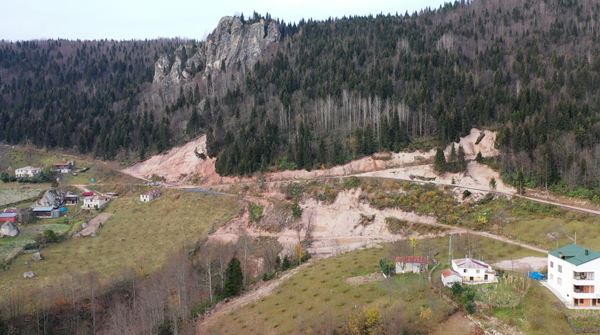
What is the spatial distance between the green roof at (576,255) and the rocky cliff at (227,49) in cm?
9927

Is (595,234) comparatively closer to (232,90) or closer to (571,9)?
(232,90)

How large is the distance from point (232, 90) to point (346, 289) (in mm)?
77344

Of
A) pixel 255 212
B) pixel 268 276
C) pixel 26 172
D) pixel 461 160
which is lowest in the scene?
pixel 268 276

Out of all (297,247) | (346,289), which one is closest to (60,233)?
(297,247)

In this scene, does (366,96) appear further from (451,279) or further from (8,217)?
(8,217)

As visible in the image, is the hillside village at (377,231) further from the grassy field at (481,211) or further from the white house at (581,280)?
the grassy field at (481,211)

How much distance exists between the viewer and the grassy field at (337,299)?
109 ft

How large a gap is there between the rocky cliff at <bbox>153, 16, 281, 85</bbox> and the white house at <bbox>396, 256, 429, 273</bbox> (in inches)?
3592

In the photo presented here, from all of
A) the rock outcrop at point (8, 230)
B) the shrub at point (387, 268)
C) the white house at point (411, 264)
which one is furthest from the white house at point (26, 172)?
the white house at point (411, 264)

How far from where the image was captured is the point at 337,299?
124 ft

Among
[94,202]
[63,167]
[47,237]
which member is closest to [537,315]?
[47,237]

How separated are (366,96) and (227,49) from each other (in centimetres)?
5289

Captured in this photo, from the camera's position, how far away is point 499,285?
3450cm

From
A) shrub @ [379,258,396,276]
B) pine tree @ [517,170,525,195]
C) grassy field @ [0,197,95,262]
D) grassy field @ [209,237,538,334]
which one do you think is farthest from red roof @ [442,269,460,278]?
grassy field @ [0,197,95,262]
